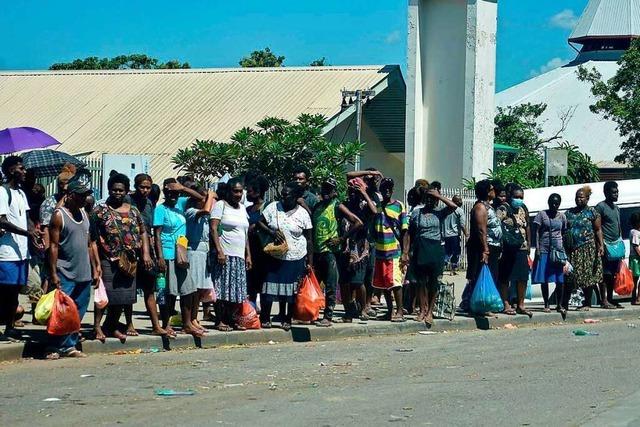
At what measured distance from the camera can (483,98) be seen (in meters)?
32.9

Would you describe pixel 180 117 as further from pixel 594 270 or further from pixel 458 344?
pixel 458 344

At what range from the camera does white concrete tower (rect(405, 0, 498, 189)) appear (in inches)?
1287

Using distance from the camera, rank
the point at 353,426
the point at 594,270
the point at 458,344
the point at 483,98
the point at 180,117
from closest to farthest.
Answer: the point at 353,426 → the point at 458,344 → the point at 594,270 → the point at 483,98 → the point at 180,117

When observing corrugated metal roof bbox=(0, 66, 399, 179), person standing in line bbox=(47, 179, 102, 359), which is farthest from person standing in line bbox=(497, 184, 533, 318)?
corrugated metal roof bbox=(0, 66, 399, 179)

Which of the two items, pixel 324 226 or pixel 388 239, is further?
pixel 388 239

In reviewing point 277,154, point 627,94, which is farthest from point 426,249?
point 627,94

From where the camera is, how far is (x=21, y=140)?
60.8ft

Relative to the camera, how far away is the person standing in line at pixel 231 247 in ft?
45.7

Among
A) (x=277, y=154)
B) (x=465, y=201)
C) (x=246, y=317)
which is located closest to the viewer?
(x=246, y=317)

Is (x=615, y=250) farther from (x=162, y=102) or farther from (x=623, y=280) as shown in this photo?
(x=162, y=102)

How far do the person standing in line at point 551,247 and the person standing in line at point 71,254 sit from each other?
24.8 ft

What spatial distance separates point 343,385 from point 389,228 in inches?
198

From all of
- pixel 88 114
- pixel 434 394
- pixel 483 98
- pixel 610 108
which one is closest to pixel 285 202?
pixel 434 394

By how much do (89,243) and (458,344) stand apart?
4.61 meters
